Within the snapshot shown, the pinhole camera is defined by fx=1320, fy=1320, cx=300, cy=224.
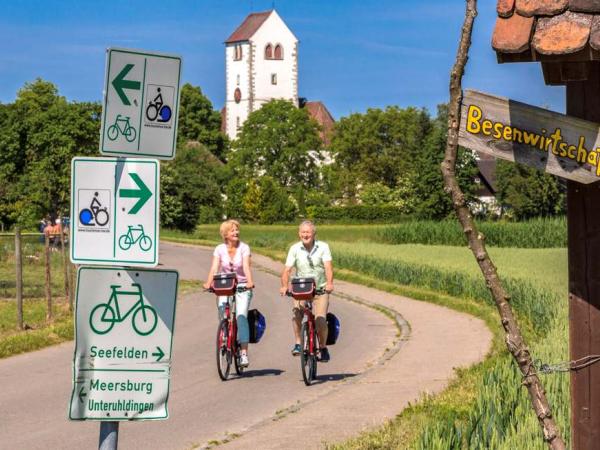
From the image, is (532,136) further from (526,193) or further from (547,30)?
(526,193)

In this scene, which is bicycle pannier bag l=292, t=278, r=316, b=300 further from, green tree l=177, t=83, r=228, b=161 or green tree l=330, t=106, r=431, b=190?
green tree l=177, t=83, r=228, b=161

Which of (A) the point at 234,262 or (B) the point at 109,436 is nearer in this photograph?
(B) the point at 109,436

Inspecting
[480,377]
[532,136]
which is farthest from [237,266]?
[532,136]

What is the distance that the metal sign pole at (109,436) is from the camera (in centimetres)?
575

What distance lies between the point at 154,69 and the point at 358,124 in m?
130

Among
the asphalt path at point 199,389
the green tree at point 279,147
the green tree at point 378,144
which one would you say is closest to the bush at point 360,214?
the green tree at point 378,144

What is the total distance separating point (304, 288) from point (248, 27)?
14933 cm

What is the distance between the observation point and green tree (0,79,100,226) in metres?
37.4

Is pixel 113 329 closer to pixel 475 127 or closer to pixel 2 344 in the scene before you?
pixel 475 127

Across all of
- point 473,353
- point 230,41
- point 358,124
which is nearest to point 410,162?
point 358,124

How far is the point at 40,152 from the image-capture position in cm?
5734

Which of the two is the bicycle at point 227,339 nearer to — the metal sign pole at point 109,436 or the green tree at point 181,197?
the metal sign pole at point 109,436

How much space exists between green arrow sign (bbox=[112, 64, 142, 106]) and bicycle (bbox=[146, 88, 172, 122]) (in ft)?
0.33

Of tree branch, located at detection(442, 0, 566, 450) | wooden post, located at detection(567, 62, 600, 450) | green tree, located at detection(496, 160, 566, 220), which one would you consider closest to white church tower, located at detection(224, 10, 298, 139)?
green tree, located at detection(496, 160, 566, 220)
